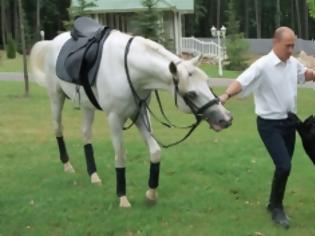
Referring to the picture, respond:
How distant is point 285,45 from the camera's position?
5.79 m

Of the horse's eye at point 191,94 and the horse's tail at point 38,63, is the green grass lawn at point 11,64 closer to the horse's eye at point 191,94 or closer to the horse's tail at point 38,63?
the horse's tail at point 38,63

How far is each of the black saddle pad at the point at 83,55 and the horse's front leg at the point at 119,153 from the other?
530 millimetres

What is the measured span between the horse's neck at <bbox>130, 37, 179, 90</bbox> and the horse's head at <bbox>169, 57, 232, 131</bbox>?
19 centimetres

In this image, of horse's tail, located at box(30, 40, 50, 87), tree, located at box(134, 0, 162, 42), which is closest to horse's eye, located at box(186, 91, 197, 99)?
horse's tail, located at box(30, 40, 50, 87)

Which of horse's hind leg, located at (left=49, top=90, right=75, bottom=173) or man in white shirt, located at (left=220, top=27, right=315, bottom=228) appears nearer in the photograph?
man in white shirt, located at (left=220, top=27, right=315, bottom=228)

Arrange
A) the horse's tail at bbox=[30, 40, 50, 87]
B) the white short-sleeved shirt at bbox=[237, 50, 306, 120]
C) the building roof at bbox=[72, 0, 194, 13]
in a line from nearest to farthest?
the white short-sleeved shirt at bbox=[237, 50, 306, 120]
the horse's tail at bbox=[30, 40, 50, 87]
the building roof at bbox=[72, 0, 194, 13]

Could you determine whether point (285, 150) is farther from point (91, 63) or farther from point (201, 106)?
point (91, 63)

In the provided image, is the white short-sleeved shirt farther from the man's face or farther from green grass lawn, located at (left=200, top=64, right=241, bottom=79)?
green grass lawn, located at (left=200, top=64, right=241, bottom=79)

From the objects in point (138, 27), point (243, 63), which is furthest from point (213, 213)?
point (243, 63)

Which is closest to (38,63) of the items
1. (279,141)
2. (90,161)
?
(90,161)

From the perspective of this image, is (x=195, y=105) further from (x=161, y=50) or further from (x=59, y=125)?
(x=59, y=125)

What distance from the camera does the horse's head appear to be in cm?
576

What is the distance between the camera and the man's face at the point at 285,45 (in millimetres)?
5742

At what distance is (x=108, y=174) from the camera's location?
26.8ft
